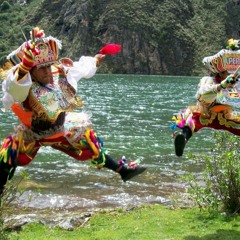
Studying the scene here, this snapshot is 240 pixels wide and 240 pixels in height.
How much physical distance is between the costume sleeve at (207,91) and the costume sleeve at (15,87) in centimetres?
250

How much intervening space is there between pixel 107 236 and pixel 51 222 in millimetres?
1939

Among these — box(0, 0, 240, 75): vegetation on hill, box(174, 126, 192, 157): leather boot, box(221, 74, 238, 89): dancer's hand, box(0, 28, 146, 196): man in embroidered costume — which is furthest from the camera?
box(0, 0, 240, 75): vegetation on hill

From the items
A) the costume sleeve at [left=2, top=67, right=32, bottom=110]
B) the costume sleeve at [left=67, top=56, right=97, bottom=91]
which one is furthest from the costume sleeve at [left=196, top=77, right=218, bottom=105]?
the costume sleeve at [left=2, top=67, right=32, bottom=110]

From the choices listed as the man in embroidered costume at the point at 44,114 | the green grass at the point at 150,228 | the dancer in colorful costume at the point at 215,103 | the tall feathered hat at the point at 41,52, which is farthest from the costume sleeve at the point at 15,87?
the dancer in colorful costume at the point at 215,103

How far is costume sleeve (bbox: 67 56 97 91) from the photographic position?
649 cm

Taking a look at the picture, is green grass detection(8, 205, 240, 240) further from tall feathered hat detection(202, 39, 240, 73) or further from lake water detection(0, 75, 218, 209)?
tall feathered hat detection(202, 39, 240, 73)

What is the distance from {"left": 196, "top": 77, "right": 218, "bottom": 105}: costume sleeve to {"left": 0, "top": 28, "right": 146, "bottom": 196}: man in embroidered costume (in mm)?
1412

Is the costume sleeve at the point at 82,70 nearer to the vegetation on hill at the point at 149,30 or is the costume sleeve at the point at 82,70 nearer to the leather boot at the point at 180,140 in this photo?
the leather boot at the point at 180,140

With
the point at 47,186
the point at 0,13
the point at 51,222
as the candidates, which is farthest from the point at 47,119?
the point at 0,13

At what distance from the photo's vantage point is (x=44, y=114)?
5.92 meters

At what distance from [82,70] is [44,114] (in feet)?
3.21

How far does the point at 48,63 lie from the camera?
6.00 metres

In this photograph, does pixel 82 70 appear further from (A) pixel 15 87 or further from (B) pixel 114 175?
(B) pixel 114 175

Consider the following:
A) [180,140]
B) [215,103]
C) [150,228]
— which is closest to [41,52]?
[180,140]
